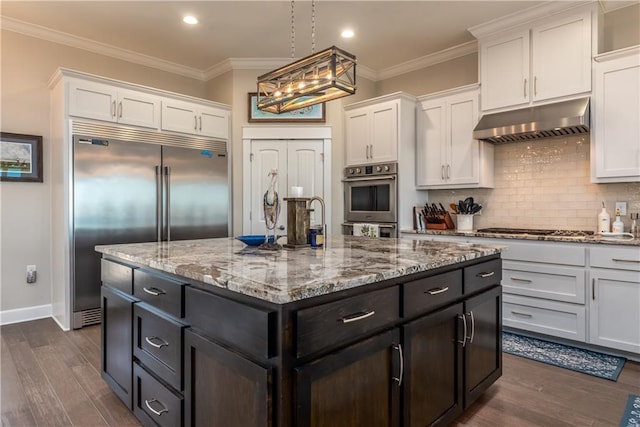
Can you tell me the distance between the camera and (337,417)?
1241 mm

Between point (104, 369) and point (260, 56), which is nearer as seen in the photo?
point (104, 369)

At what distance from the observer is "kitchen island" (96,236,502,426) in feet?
3.73

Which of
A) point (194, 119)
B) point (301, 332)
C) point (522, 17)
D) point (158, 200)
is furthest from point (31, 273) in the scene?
point (522, 17)

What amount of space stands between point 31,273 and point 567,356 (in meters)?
4.83

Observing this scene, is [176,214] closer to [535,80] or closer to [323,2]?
[323,2]

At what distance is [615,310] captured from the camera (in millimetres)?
2762

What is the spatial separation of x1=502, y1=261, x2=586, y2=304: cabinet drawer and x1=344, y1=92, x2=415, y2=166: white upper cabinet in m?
1.66

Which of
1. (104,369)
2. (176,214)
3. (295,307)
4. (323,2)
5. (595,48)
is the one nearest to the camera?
(295,307)

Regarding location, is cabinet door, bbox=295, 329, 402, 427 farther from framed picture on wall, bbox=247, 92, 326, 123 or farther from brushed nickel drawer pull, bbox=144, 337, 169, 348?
framed picture on wall, bbox=247, 92, 326, 123

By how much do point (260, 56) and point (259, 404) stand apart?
4.15 m

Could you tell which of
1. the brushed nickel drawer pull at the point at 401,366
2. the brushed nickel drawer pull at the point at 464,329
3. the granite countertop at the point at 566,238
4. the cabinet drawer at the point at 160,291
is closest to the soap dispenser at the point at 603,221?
the granite countertop at the point at 566,238

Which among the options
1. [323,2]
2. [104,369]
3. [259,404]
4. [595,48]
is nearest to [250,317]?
[259,404]

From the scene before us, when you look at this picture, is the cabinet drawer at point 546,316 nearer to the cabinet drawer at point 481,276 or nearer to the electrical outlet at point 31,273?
the cabinet drawer at point 481,276

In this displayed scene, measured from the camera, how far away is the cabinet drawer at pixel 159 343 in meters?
1.53
